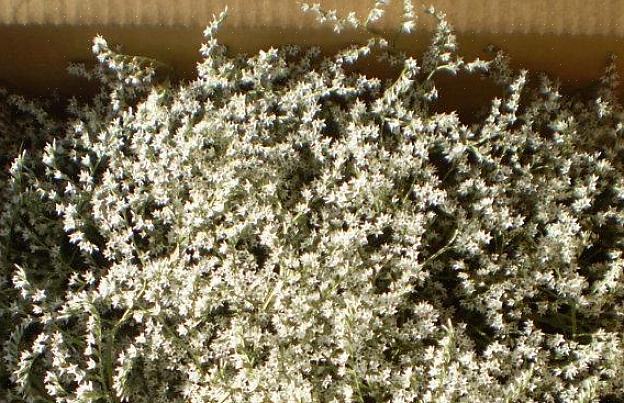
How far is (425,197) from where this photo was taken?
149cm

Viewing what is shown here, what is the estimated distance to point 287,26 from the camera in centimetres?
165

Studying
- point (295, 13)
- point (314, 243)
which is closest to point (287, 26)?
point (295, 13)

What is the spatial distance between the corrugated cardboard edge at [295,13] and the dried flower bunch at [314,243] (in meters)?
0.07

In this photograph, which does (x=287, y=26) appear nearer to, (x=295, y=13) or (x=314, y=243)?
(x=295, y=13)

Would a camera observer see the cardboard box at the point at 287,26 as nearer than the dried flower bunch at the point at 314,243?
No

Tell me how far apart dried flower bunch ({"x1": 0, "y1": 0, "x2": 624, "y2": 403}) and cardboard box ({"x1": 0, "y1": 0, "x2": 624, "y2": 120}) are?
0.05m

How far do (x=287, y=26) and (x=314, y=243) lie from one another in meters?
0.53

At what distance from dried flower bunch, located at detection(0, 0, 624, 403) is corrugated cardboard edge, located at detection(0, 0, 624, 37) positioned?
0.07 m

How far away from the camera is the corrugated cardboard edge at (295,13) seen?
1.64 m

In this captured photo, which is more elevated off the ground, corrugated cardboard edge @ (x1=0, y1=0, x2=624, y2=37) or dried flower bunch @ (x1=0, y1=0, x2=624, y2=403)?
corrugated cardboard edge @ (x1=0, y1=0, x2=624, y2=37)

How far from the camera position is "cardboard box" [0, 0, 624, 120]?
1.64 meters

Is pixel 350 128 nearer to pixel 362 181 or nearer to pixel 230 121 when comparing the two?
pixel 362 181

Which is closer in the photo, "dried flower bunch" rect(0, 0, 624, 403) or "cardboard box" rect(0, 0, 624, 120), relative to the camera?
"dried flower bunch" rect(0, 0, 624, 403)

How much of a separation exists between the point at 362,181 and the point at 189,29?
0.58 meters
